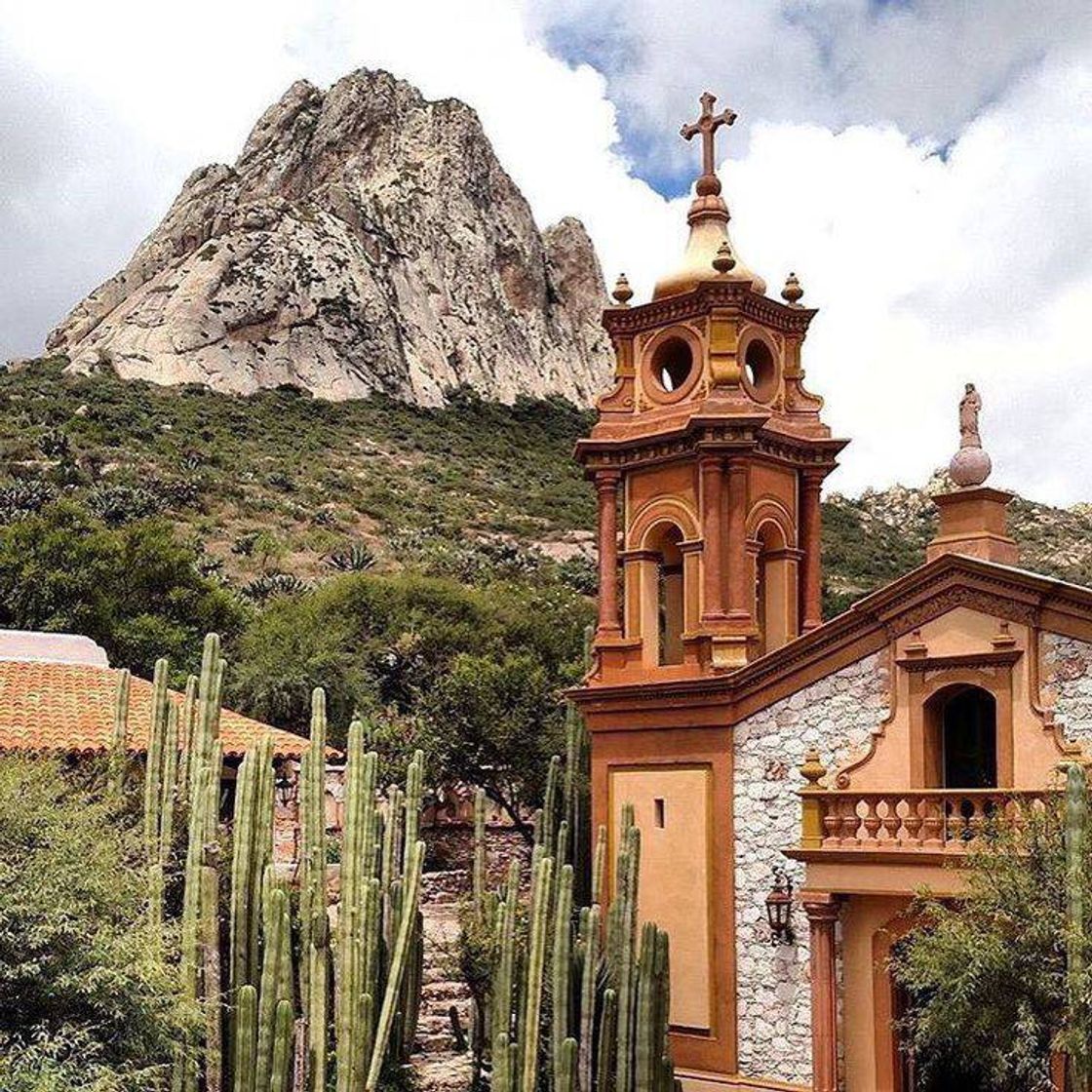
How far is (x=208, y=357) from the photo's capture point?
8000 cm

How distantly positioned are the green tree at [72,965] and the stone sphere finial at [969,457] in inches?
387

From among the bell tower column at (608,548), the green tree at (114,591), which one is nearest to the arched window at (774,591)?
the bell tower column at (608,548)

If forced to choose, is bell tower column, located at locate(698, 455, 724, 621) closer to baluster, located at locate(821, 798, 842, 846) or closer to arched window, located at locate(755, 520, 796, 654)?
arched window, located at locate(755, 520, 796, 654)

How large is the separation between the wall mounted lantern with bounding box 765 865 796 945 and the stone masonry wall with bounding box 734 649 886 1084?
74 millimetres

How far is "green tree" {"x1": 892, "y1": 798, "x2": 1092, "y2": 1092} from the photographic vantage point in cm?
1270

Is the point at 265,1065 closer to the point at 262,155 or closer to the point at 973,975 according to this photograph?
the point at 973,975

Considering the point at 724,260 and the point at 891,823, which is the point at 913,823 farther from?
the point at 724,260

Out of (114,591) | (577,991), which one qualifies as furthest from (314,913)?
(114,591)

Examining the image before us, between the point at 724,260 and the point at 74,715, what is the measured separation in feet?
31.6

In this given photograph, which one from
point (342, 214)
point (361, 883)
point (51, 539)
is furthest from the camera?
point (342, 214)

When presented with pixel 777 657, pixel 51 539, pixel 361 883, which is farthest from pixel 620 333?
Result: pixel 51 539

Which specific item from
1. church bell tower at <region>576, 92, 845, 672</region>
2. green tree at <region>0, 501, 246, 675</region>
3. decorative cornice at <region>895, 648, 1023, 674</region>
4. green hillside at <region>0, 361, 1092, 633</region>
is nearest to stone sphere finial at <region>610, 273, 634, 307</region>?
Answer: church bell tower at <region>576, 92, 845, 672</region>

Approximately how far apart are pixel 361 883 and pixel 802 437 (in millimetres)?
8289

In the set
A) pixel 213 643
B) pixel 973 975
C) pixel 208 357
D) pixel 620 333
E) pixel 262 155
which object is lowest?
pixel 973 975
